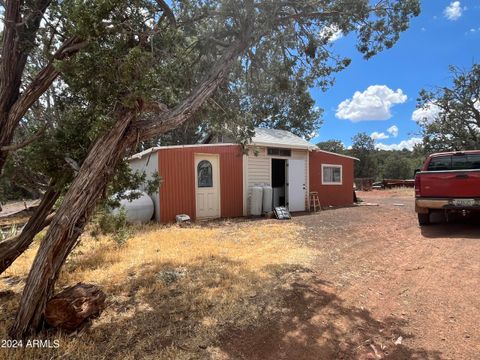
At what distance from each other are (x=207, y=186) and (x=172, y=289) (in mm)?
6964

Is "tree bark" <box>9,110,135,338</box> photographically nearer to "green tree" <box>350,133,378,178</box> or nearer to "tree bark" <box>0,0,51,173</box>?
"tree bark" <box>0,0,51,173</box>

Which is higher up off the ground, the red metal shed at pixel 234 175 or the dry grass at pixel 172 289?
the red metal shed at pixel 234 175

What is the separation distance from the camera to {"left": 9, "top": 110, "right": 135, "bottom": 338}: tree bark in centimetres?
297

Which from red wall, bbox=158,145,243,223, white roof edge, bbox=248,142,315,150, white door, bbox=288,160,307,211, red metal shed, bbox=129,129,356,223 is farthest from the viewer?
white door, bbox=288,160,307,211

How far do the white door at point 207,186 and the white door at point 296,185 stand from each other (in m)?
3.19

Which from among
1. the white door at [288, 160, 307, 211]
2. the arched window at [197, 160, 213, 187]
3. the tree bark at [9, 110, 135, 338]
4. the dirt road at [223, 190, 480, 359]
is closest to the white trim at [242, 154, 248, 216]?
the arched window at [197, 160, 213, 187]

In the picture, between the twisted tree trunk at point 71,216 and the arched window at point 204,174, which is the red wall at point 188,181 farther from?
the twisted tree trunk at point 71,216

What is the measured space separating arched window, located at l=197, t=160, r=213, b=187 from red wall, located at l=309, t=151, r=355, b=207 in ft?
16.3

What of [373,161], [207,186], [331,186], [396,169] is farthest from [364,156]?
[207,186]

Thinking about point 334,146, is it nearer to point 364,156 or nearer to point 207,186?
point 364,156

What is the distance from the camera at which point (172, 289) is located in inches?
164

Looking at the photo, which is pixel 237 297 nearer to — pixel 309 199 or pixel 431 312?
pixel 431 312

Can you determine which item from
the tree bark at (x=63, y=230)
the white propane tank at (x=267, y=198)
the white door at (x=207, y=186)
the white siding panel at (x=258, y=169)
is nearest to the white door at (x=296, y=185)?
the white siding panel at (x=258, y=169)

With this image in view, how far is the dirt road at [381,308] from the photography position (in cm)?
276
